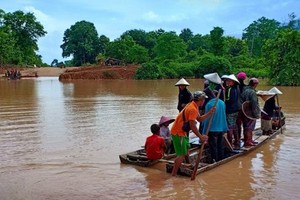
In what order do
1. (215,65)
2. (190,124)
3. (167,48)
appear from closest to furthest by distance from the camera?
(190,124) → (215,65) → (167,48)

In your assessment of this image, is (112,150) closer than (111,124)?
Yes

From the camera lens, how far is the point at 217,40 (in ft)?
201

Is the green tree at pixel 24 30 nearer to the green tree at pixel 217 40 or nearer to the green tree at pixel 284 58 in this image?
the green tree at pixel 217 40

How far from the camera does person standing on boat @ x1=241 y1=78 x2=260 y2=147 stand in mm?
9000

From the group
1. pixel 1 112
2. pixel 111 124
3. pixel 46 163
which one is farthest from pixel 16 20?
pixel 46 163

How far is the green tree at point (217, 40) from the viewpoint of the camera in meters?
60.7

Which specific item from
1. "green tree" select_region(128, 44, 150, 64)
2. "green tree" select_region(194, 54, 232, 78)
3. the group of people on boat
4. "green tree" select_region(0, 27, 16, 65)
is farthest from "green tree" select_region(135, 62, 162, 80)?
the group of people on boat

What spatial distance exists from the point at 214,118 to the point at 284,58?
28.8m

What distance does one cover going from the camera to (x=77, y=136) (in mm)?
11445

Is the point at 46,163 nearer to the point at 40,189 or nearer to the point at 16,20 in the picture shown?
the point at 40,189

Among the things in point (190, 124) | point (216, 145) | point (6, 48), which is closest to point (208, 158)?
point (216, 145)

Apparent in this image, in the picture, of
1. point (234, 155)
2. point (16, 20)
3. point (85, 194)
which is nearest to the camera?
point (85, 194)

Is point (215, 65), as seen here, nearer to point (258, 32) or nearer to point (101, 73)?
point (101, 73)

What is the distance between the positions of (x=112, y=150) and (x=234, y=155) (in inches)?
119
